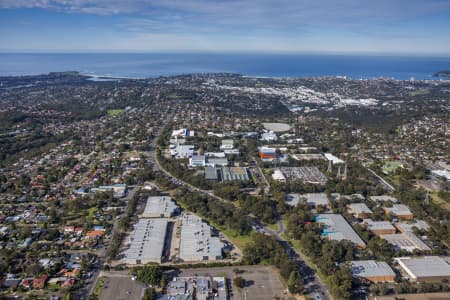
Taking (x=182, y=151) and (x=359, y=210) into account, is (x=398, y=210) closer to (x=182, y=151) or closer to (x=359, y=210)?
(x=359, y=210)

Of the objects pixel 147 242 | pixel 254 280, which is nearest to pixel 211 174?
pixel 147 242

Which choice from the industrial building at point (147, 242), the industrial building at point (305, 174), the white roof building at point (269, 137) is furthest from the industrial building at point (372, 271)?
the white roof building at point (269, 137)

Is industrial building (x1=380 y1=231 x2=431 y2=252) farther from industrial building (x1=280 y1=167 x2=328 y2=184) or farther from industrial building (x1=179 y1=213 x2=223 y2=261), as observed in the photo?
industrial building (x1=179 y1=213 x2=223 y2=261)

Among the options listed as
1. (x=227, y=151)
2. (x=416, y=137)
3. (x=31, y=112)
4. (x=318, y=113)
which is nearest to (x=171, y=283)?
(x=227, y=151)

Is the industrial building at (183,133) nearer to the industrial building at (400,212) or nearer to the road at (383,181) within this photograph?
the road at (383,181)

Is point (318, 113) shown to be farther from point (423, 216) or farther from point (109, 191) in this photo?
point (109, 191)

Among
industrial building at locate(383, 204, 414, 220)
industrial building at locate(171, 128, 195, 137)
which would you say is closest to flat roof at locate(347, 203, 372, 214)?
industrial building at locate(383, 204, 414, 220)

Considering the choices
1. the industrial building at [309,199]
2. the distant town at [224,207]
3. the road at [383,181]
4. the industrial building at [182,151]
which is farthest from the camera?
the industrial building at [182,151]
